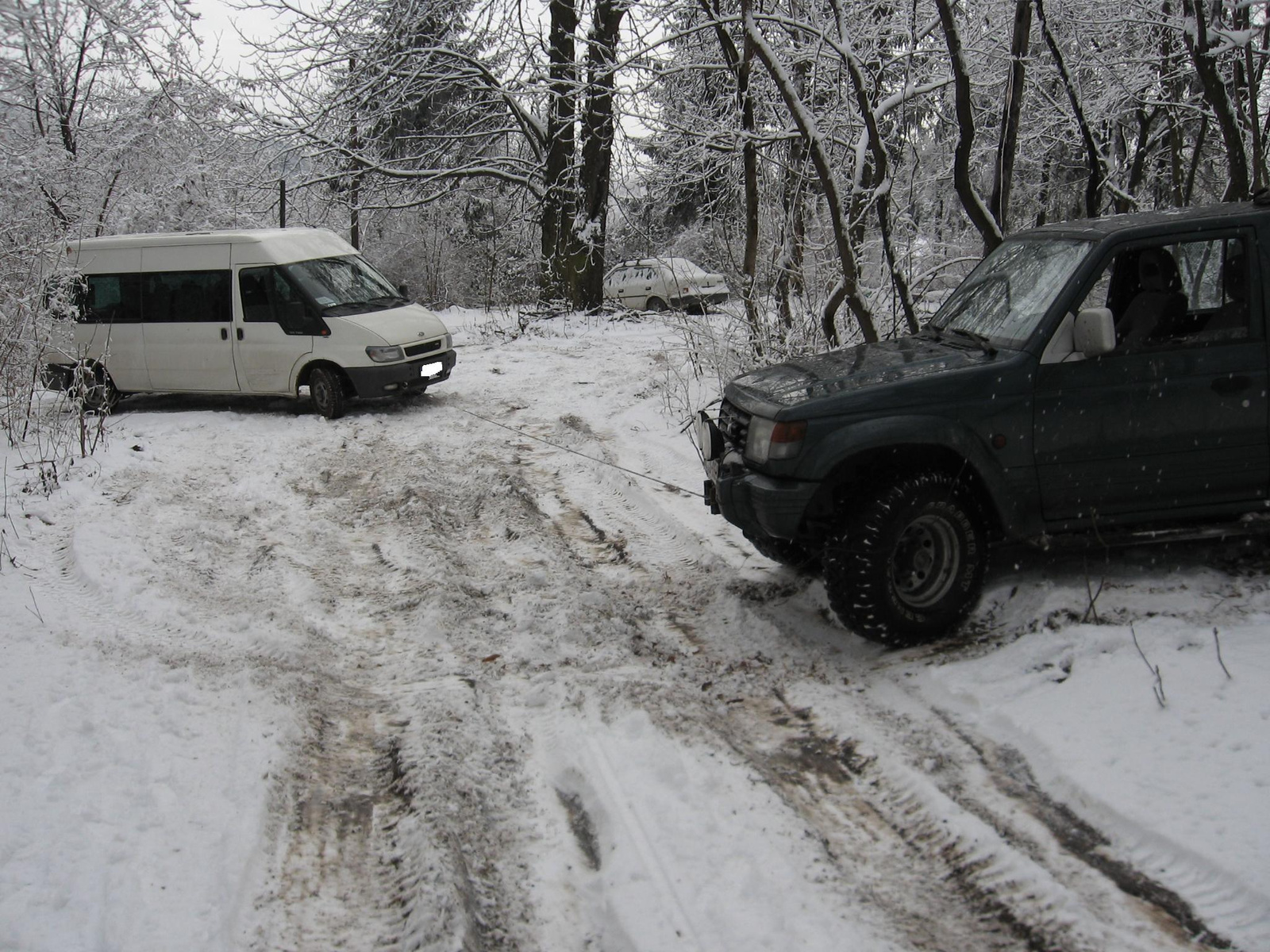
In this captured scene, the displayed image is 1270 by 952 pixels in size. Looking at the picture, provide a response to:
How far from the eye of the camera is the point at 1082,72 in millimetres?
12930

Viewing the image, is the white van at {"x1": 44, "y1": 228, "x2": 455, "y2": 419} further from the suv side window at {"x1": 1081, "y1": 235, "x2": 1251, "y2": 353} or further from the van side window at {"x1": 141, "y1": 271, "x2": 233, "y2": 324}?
the suv side window at {"x1": 1081, "y1": 235, "x2": 1251, "y2": 353}

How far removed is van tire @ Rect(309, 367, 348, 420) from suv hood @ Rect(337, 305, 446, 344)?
64 cm

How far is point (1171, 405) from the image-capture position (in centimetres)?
466

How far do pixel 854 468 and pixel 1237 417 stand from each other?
1886 millimetres

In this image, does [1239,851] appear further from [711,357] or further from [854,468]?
[711,357]

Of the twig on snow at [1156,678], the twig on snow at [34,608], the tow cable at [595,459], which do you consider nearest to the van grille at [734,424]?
the tow cable at [595,459]

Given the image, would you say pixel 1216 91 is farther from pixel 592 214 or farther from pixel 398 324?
pixel 592 214

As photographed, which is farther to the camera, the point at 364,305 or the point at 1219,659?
the point at 364,305

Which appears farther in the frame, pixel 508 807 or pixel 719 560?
pixel 719 560

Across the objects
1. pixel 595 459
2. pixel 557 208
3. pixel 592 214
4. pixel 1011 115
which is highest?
pixel 557 208

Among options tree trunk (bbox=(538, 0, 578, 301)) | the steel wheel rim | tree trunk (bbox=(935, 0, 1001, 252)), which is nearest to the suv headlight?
the steel wheel rim

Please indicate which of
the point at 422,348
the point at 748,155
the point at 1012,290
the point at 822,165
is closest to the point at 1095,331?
the point at 1012,290

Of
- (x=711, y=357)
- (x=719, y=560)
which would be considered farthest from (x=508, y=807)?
(x=711, y=357)

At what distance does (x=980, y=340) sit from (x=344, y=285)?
8.51 m
